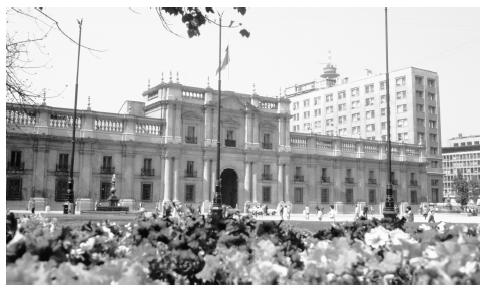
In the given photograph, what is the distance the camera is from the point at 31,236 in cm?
436

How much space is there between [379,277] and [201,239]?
6.50 ft

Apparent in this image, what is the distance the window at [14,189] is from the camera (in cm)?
3788

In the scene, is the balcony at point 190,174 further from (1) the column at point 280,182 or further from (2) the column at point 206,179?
(1) the column at point 280,182

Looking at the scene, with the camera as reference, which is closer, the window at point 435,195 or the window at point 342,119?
the window at point 435,195

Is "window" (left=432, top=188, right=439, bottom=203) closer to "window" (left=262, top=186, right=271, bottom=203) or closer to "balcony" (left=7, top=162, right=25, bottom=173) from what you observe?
"window" (left=262, top=186, right=271, bottom=203)

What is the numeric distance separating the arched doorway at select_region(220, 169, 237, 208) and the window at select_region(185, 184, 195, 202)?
4.00 m

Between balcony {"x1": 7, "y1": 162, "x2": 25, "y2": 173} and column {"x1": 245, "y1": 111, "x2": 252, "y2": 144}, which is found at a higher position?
column {"x1": 245, "y1": 111, "x2": 252, "y2": 144}

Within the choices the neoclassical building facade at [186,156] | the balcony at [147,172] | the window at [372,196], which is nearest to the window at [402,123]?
the neoclassical building facade at [186,156]

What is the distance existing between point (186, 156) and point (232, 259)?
4239 centimetres

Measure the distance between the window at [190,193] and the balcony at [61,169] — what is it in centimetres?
1104

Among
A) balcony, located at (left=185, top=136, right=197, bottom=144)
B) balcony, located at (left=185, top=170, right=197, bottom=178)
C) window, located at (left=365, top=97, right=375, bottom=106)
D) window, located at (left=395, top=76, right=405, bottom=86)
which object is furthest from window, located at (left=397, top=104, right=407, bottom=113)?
balcony, located at (left=185, top=170, right=197, bottom=178)

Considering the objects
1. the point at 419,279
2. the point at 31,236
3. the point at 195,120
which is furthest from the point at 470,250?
the point at 195,120

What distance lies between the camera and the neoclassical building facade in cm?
3959

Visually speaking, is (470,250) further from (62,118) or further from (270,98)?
(270,98)
